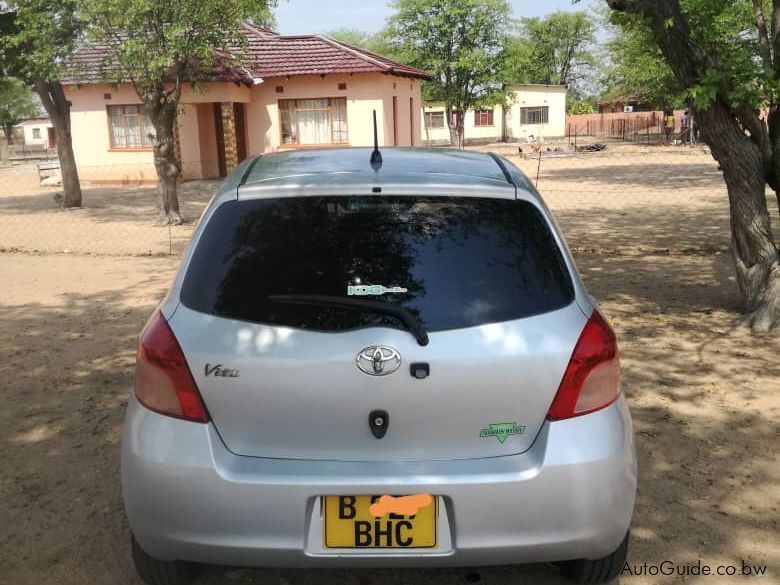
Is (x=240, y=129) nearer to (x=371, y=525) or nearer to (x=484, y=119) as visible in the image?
(x=371, y=525)

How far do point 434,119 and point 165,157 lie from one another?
4750 cm

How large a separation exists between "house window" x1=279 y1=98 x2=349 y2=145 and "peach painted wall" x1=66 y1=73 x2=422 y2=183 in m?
0.24

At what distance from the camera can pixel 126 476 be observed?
2.66 metres

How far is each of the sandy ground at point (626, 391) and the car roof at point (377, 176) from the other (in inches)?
60.7

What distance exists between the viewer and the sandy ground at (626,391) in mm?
3379

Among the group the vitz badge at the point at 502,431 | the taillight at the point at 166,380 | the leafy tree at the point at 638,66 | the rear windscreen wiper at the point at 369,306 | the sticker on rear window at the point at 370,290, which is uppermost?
the leafy tree at the point at 638,66

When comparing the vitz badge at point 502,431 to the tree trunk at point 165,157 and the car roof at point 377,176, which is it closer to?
the car roof at point 377,176

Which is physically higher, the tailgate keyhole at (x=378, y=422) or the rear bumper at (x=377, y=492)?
the tailgate keyhole at (x=378, y=422)

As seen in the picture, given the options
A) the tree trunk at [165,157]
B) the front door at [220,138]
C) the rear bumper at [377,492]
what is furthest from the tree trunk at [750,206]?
the front door at [220,138]

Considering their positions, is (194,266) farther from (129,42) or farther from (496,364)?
(129,42)

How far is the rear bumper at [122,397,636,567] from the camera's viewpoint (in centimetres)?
246

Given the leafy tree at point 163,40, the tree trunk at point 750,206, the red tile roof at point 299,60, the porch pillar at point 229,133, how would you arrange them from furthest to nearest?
1. the porch pillar at point 229,133
2. the red tile roof at point 299,60
3. the leafy tree at point 163,40
4. the tree trunk at point 750,206

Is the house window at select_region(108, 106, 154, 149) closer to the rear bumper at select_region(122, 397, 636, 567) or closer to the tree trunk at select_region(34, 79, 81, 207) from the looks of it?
the tree trunk at select_region(34, 79, 81, 207)

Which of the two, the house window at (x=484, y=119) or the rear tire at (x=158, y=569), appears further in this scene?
the house window at (x=484, y=119)
